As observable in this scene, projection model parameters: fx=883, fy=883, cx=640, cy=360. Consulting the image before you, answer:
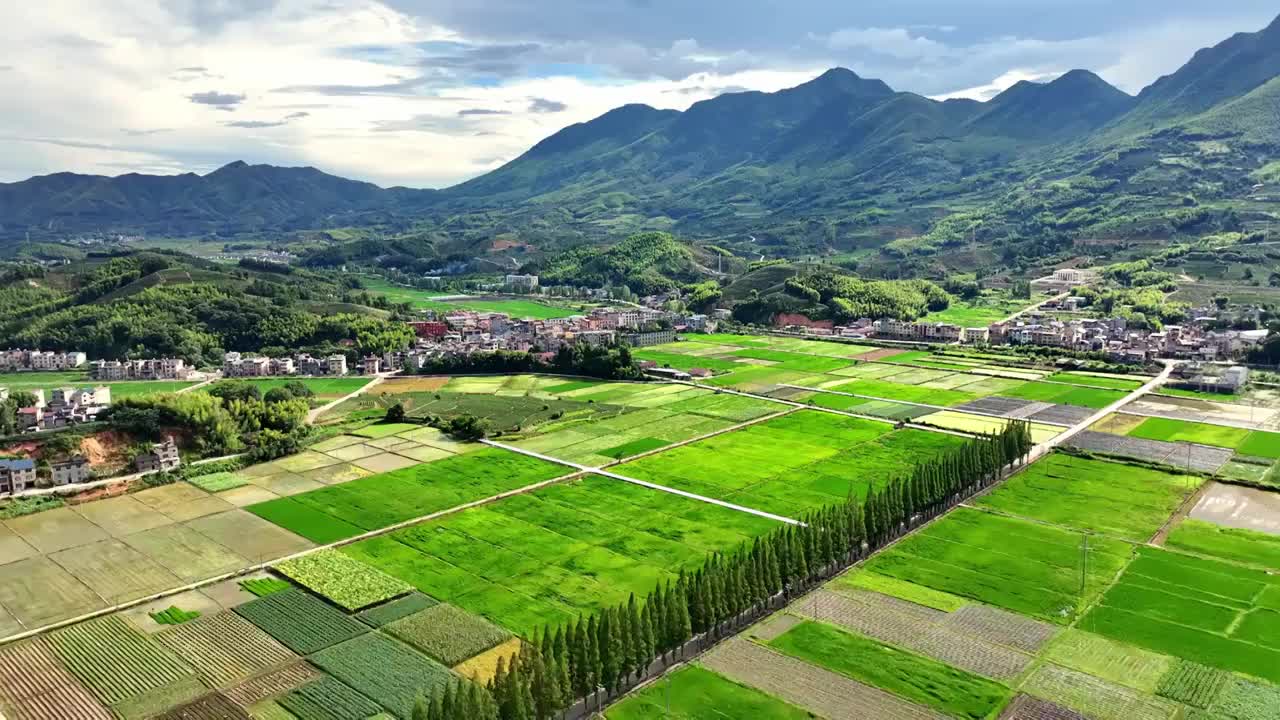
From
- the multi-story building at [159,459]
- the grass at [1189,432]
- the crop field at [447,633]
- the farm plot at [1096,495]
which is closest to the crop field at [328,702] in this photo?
the crop field at [447,633]

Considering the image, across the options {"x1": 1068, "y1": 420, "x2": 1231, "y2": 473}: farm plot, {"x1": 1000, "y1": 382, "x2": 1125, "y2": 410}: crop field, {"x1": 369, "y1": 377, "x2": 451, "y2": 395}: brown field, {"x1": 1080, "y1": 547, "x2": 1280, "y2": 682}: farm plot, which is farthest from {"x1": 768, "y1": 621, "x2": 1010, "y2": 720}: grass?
{"x1": 369, "y1": 377, "x2": 451, "y2": 395}: brown field

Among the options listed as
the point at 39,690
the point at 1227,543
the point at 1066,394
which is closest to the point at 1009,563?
the point at 1227,543

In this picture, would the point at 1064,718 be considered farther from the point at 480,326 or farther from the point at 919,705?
the point at 480,326

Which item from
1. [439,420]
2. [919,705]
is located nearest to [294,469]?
[439,420]

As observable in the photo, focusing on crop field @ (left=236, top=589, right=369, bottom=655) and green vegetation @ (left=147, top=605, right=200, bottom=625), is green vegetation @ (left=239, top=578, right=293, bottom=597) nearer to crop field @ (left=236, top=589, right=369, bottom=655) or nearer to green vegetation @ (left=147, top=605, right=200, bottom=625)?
crop field @ (left=236, top=589, right=369, bottom=655)

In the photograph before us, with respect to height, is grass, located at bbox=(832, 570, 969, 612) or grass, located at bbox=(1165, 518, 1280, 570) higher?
grass, located at bbox=(1165, 518, 1280, 570)

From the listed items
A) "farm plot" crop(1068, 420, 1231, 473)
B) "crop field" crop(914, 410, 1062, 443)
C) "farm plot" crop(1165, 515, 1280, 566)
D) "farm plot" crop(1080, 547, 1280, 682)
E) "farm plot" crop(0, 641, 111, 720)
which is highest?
"farm plot" crop(1068, 420, 1231, 473)
